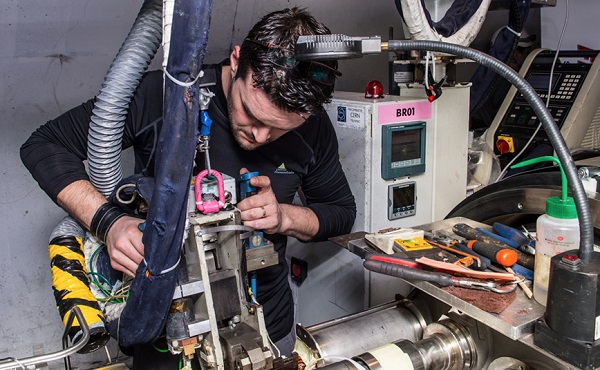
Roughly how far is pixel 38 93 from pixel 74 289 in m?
1.06

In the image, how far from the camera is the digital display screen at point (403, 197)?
1728mm

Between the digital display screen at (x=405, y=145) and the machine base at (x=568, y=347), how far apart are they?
3.15 ft

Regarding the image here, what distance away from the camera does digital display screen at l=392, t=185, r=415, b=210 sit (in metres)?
1.73

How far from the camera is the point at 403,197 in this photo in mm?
1746

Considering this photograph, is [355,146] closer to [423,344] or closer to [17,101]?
[423,344]

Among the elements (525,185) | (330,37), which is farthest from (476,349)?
(330,37)

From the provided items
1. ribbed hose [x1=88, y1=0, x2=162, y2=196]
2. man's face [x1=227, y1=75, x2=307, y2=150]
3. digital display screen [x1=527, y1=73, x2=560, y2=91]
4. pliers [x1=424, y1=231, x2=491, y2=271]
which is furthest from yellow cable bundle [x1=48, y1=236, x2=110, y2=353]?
digital display screen [x1=527, y1=73, x2=560, y2=91]

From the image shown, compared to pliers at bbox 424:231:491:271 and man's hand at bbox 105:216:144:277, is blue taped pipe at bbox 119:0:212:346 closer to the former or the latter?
man's hand at bbox 105:216:144:277

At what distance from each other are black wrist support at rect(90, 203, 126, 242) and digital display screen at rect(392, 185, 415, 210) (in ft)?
3.00

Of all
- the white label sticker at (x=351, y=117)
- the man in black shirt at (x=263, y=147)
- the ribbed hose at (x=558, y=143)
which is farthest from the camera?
the white label sticker at (x=351, y=117)

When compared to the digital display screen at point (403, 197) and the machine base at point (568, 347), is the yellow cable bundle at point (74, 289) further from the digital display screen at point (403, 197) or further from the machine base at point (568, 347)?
the digital display screen at point (403, 197)

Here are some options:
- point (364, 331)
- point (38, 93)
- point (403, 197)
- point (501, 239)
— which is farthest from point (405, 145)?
point (38, 93)

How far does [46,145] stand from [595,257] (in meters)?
1.14

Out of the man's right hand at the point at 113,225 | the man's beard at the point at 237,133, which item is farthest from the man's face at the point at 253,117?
the man's right hand at the point at 113,225
